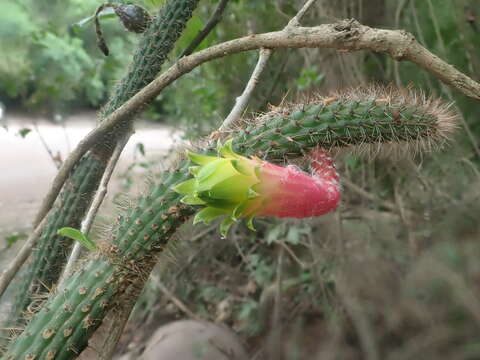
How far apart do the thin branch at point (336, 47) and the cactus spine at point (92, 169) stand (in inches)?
4.1

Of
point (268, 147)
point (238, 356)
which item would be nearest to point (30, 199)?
point (238, 356)

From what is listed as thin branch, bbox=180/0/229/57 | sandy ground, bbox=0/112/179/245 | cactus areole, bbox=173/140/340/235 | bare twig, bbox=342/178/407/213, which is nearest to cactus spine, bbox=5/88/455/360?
cactus areole, bbox=173/140/340/235

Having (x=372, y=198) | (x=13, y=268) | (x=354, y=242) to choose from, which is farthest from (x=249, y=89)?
(x=354, y=242)

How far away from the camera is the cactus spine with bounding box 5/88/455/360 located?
747 mm

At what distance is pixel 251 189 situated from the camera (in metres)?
0.63

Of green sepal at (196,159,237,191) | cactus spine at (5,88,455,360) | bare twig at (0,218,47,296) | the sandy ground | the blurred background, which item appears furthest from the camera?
the sandy ground

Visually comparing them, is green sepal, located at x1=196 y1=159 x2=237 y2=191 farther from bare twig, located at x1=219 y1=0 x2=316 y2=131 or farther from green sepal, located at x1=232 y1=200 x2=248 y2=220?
bare twig, located at x1=219 y1=0 x2=316 y2=131

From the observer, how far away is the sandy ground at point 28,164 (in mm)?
3646

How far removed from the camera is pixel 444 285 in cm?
198

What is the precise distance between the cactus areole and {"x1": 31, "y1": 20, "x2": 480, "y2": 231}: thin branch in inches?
8.4

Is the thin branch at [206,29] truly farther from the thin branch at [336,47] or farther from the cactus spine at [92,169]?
the thin branch at [336,47]

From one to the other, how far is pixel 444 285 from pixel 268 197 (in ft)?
5.48

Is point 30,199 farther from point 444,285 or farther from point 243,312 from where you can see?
point 444,285

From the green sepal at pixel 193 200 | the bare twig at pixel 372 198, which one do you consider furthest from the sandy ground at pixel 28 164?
the green sepal at pixel 193 200
